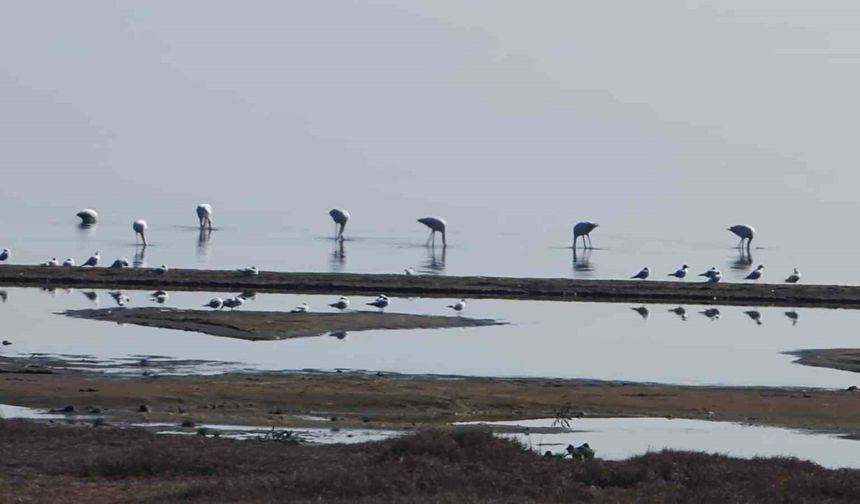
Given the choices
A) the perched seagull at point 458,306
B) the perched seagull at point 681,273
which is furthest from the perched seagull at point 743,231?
the perched seagull at point 458,306

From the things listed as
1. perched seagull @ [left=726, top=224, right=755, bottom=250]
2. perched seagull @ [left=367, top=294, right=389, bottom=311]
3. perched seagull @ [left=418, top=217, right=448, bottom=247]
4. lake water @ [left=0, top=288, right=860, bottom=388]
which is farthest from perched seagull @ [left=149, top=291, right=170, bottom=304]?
→ perched seagull @ [left=726, top=224, right=755, bottom=250]

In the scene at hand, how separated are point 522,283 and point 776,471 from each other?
110 ft

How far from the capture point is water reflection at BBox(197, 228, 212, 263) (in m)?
59.3

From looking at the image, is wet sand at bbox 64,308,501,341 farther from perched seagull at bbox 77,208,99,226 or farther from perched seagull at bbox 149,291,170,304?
perched seagull at bbox 77,208,99,226

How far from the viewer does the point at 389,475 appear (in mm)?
16672

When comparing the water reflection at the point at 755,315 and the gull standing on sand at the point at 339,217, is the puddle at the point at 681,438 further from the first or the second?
the gull standing on sand at the point at 339,217

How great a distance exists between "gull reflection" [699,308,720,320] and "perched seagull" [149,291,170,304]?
13.5 metres

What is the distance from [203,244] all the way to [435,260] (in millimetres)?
10019

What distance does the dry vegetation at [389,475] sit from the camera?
1605 cm

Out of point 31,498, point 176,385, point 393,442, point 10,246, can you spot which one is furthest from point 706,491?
point 10,246

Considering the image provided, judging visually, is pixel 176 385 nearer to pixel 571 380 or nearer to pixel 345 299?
pixel 571 380

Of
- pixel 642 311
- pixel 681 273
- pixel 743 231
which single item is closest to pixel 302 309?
pixel 642 311

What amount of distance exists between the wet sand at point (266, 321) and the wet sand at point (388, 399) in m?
7.54

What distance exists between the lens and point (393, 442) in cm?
1798
